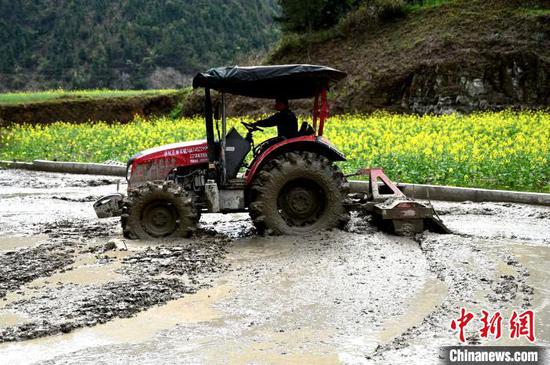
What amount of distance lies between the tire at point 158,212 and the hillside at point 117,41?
53054 mm

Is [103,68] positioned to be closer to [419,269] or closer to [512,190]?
[512,190]

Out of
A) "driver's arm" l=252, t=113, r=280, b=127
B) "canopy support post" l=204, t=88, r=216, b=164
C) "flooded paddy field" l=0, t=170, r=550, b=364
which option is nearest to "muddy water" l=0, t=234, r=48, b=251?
"flooded paddy field" l=0, t=170, r=550, b=364

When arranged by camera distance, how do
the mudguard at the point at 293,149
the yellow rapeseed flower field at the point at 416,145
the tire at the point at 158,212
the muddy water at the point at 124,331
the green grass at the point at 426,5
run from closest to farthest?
1. the muddy water at the point at 124,331
2. the tire at the point at 158,212
3. the mudguard at the point at 293,149
4. the yellow rapeseed flower field at the point at 416,145
5. the green grass at the point at 426,5

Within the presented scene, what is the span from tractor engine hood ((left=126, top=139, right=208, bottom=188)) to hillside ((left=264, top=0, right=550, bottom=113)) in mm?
19439

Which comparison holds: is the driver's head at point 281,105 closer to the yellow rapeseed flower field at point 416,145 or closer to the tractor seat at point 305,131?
the tractor seat at point 305,131

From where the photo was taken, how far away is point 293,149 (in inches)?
366

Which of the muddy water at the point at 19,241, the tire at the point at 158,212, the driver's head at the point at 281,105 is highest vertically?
the driver's head at the point at 281,105

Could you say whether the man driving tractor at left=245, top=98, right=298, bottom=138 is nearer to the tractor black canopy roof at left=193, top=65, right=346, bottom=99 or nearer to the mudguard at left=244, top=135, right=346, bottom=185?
the mudguard at left=244, top=135, right=346, bottom=185

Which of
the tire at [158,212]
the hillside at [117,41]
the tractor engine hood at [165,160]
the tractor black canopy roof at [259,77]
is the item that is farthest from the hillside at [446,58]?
the hillside at [117,41]

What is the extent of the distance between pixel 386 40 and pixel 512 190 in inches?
845

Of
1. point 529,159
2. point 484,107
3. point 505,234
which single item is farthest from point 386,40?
point 505,234

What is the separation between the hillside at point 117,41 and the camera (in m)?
61.4

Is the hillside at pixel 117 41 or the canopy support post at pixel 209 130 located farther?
the hillside at pixel 117 41

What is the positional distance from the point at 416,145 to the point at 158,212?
8916 millimetres
